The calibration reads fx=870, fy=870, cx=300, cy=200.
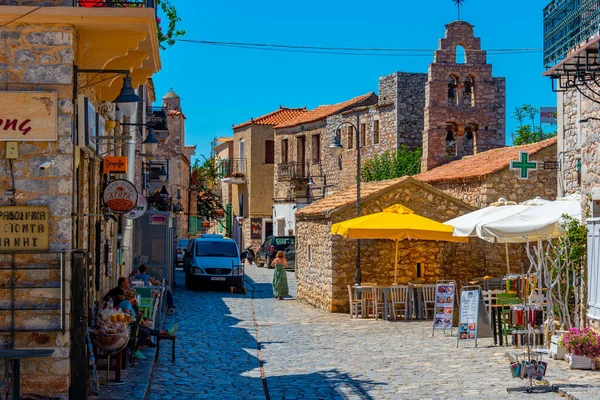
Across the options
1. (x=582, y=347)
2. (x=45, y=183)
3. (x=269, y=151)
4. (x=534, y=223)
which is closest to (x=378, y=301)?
(x=534, y=223)

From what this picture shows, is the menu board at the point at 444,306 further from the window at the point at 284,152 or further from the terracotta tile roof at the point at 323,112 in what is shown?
the window at the point at 284,152

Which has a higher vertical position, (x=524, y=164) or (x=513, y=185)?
(x=524, y=164)

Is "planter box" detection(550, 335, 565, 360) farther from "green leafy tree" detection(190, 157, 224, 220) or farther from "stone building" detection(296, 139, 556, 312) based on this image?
"green leafy tree" detection(190, 157, 224, 220)

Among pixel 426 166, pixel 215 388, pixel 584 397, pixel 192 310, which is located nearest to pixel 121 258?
pixel 192 310

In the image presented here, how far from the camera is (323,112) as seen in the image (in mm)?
45031

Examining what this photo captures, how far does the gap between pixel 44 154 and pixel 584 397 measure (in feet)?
20.1

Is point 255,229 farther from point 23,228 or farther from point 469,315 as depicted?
point 23,228

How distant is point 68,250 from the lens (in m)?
8.49

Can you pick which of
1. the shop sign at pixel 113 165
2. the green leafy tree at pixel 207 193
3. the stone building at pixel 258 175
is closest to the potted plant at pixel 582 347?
the shop sign at pixel 113 165

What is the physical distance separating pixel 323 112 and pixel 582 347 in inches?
1367

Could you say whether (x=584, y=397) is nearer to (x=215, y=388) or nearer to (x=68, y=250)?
(x=215, y=388)

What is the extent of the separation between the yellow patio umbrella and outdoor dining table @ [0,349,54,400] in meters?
10.1

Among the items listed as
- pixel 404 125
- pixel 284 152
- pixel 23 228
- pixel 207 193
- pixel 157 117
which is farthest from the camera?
pixel 207 193

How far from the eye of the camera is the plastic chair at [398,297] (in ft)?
60.5
